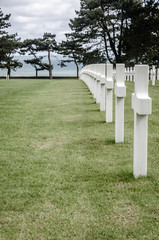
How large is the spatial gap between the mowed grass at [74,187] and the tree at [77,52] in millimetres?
48418

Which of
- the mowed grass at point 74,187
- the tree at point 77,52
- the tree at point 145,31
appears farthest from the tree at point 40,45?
the mowed grass at point 74,187

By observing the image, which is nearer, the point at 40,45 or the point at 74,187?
the point at 74,187

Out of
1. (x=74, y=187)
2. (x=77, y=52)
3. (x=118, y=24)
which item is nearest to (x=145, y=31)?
(x=118, y=24)

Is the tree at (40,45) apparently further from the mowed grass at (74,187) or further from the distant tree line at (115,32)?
the mowed grass at (74,187)

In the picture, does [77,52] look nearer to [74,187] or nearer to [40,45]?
[40,45]

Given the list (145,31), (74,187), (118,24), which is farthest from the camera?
(118,24)

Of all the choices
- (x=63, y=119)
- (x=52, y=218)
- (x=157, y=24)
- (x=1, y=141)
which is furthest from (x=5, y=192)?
(x=157, y=24)

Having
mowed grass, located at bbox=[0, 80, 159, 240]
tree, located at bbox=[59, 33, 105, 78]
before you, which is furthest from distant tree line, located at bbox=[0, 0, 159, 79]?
mowed grass, located at bbox=[0, 80, 159, 240]

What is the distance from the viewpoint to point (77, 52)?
188 feet

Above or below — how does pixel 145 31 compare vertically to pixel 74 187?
above

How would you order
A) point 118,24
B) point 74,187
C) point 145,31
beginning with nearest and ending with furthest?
point 74,187
point 145,31
point 118,24

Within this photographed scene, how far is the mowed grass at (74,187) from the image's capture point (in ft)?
9.55

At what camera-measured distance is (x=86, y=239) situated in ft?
9.00

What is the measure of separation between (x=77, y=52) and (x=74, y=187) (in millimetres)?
54566
